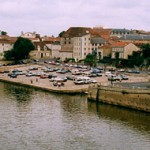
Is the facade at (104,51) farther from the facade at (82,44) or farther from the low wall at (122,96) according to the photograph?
the low wall at (122,96)

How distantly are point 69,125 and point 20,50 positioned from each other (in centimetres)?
5592

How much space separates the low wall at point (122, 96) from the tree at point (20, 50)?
44786 millimetres

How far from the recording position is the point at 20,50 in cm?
8700

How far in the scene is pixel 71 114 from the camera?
36719 millimetres

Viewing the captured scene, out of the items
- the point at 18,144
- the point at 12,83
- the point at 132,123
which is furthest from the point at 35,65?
the point at 18,144

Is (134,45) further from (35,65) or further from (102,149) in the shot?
(102,149)

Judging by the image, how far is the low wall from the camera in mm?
36875

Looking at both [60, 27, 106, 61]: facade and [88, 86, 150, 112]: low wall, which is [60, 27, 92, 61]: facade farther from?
[88, 86, 150, 112]: low wall

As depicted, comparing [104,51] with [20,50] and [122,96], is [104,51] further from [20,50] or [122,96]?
[122,96]

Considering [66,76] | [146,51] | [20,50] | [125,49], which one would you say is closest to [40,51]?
[20,50]

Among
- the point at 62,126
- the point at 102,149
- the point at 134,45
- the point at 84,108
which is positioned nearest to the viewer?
the point at 102,149

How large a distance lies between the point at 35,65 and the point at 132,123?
4468cm

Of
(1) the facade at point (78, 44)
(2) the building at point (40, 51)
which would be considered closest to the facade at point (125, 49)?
(1) the facade at point (78, 44)

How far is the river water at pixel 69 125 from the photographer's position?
2744 centimetres
